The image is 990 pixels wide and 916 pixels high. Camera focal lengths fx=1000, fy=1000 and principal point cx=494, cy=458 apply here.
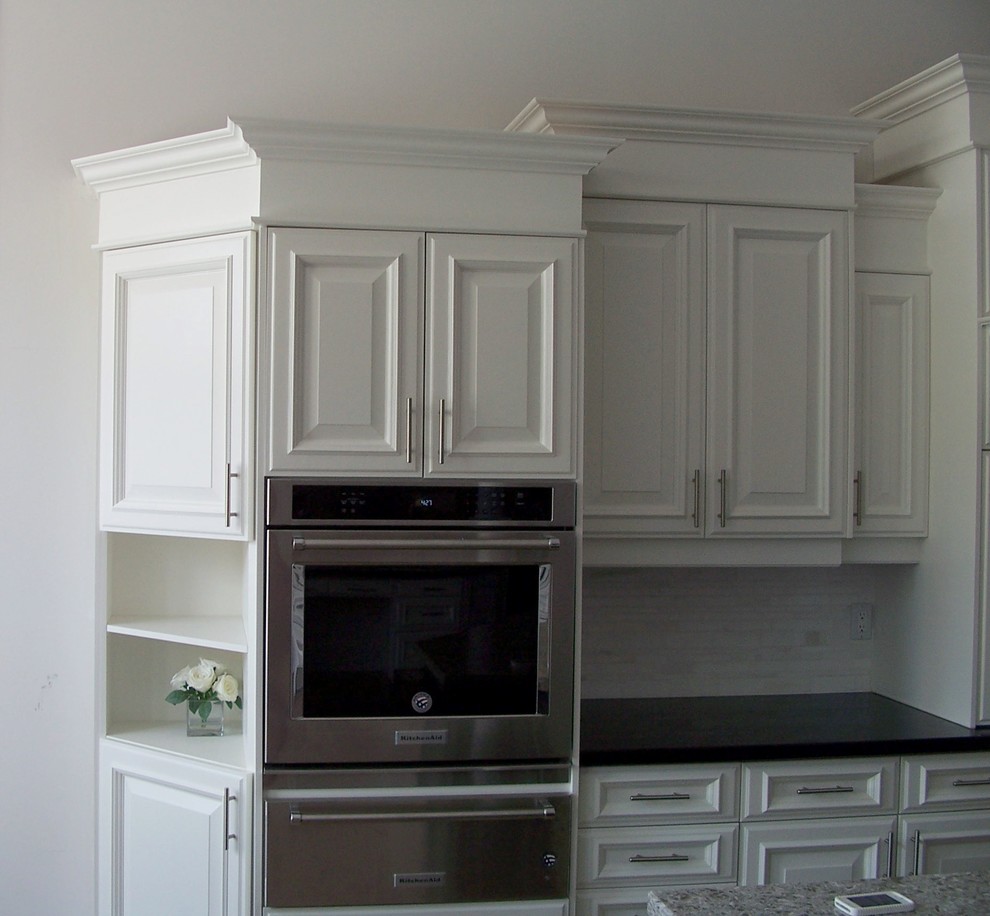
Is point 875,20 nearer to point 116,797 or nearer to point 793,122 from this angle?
point 793,122

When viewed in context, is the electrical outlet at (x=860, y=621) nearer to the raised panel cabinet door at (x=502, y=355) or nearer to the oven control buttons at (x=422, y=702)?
the raised panel cabinet door at (x=502, y=355)

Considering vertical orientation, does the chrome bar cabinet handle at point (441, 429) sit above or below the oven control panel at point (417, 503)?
above

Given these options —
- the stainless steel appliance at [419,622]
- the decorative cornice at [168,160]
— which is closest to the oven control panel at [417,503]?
the stainless steel appliance at [419,622]

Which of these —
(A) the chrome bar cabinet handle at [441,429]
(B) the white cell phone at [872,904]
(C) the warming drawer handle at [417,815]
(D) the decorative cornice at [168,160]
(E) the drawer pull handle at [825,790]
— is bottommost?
(E) the drawer pull handle at [825,790]

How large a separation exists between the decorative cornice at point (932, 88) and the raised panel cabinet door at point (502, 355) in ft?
4.06

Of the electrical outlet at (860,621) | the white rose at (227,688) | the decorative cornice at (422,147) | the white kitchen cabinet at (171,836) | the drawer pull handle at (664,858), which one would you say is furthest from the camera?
the electrical outlet at (860,621)

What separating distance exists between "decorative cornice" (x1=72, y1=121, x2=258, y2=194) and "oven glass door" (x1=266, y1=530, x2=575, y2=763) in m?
0.90

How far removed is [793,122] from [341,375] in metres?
1.41

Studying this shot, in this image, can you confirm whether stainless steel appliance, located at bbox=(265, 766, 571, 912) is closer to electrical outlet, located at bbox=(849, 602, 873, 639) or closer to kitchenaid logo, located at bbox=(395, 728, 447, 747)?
kitchenaid logo, located at bbox=(395, 728, 447, 747)

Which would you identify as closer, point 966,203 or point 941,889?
point 941,889

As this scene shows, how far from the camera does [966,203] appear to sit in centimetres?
280

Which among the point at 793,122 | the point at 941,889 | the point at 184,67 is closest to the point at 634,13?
the point at 793,122

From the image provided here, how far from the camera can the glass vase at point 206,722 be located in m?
2.66

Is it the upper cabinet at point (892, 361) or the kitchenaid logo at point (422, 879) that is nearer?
the kitchenaid logo at point (422, 879)
